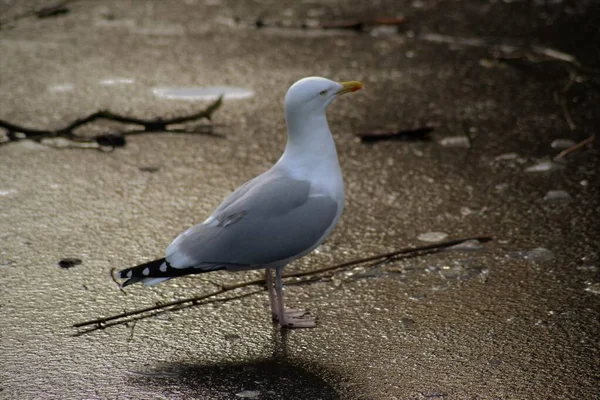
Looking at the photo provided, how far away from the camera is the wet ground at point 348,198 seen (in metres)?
2.96

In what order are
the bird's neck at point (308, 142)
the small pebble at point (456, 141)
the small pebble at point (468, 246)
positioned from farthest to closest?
1. the small pebble at point (456, 141)
2. the small pebble at point (468, 246)
3. the bird's neck at point (308, 142)

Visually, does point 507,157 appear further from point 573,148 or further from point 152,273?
point 152,273

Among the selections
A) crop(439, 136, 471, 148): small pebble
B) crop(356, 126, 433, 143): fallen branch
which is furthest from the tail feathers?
crop(439, 136, 471, 148): small pebble

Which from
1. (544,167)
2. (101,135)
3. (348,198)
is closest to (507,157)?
(544,167)

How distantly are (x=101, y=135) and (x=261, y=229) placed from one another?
2017mm

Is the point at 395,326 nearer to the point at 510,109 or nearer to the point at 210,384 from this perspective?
the point at 210,384

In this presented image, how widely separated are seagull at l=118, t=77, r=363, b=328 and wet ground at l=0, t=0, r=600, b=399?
0.79 ft

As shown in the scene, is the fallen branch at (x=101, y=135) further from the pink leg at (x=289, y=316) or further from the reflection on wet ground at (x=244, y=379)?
the reflection on wet ground at (x=244, y=379)

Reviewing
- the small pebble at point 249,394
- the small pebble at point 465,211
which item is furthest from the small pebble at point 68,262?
the small pebble at point 465,211

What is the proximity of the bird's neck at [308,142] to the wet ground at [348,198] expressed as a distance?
0.51 m

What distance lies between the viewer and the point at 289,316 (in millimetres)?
3230

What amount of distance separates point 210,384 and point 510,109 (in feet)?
9.81

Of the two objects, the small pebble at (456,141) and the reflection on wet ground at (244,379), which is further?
the small pebble at (456,141)

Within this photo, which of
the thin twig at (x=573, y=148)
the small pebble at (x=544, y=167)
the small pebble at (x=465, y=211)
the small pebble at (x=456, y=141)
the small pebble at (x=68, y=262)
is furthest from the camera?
the small pebble at (x=456, y=141)
